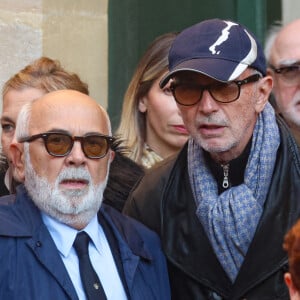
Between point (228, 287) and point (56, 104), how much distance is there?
968mm

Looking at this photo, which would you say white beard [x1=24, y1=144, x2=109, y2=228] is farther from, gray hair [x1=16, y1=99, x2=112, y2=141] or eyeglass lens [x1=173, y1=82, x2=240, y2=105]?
eyeglass lens [x1=173, y1=82, x2=240, y2=105]

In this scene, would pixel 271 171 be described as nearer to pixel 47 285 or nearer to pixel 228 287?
pixel 228 287

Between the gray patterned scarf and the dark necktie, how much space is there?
1.69ft

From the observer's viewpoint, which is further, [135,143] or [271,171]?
[135,143]

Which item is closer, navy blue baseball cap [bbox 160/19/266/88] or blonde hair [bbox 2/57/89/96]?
navy blue baseball cap [bbox 160/19/266/88]

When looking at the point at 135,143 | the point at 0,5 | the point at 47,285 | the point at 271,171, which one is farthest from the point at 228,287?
the point at 0,5

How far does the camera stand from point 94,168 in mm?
4309

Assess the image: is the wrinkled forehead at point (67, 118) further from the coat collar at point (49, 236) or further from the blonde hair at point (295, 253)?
the blonde hair at point (295, 253)

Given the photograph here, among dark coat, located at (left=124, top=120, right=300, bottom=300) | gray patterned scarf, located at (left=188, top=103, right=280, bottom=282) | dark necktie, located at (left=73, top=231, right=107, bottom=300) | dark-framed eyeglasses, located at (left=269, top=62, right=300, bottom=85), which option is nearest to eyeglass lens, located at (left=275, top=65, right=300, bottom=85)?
dark-framed eyeglasses, located at (left=269, top=62, right=300, bottom=85)

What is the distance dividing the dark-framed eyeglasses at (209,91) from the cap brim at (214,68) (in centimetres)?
3

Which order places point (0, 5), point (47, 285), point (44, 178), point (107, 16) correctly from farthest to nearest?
point (107, 16), point (0, 5), point (44, 178), point (47, 285)

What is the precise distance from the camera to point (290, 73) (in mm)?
5309

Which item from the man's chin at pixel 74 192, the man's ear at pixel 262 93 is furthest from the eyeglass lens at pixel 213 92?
the man's chin at pixel 74 192

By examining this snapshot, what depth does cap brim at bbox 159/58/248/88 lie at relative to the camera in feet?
14.1
